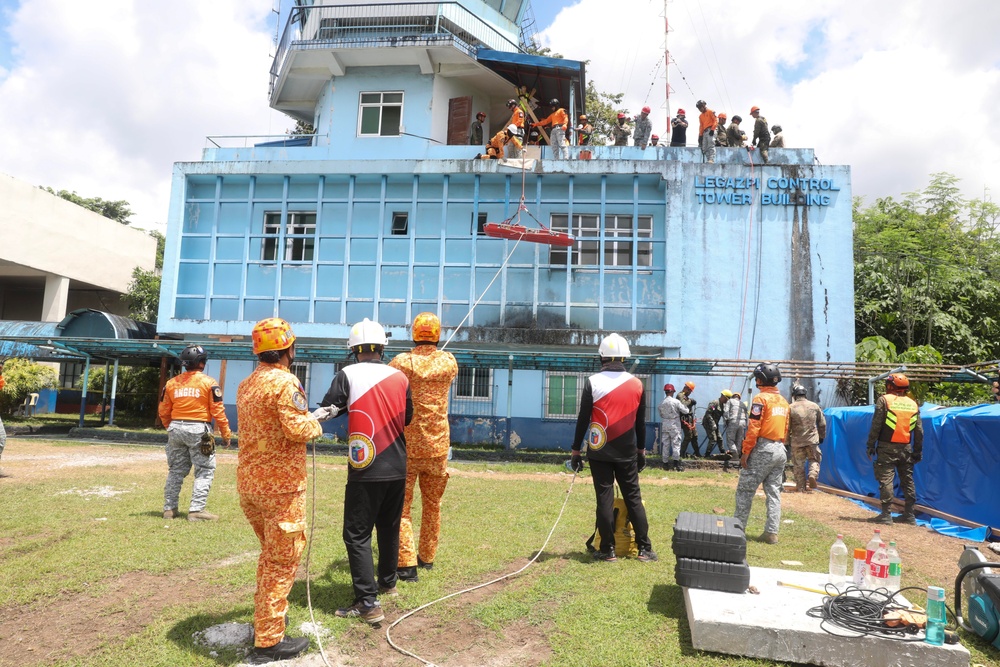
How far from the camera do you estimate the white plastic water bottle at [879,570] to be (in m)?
4.67

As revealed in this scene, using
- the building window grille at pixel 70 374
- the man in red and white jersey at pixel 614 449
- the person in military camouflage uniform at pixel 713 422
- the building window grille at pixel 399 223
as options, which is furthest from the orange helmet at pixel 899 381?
the building window grille at pixel 70 374

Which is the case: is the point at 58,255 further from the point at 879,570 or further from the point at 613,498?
the point at 879,570

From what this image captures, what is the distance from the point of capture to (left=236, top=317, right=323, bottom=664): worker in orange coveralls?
399cm

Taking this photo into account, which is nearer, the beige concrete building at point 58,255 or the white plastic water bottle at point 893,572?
the white plastic water bottle at point 893,572

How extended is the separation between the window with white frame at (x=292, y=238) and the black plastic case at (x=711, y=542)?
16.6 m

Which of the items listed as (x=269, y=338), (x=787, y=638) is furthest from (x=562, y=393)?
(x=269, y=338)

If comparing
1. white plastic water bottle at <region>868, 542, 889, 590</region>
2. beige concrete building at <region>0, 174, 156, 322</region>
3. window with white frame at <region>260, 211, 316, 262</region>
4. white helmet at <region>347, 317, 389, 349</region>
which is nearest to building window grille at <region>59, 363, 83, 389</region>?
beige concrete building at <region>0, 174, 156, 322</region>

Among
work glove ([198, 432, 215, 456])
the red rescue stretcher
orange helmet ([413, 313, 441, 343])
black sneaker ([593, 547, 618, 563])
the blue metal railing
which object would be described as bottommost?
black sneaker ([593, 547, 618, 563])

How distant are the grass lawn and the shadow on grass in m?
0.01

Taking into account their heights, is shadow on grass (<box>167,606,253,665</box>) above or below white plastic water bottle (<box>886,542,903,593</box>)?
below

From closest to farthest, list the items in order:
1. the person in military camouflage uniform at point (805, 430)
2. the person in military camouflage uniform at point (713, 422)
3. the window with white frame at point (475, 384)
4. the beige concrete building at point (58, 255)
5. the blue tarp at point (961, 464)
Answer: the blue tarp at point (961, 464) < the person in military camouflage uniform at point (805, 430) < the person in military camouflage uniform at point (713, 422) < the window with white frame at point (475, 384) < the beige concrete building at point (58, 255)

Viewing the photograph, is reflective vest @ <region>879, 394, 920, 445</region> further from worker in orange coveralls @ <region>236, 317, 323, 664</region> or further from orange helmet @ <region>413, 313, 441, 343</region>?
worker in orange coveralls @ <region>236, 317, 323, 664</region>

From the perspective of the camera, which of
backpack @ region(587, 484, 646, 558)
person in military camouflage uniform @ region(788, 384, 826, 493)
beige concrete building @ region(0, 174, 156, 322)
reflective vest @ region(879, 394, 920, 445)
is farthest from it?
beige concrete building @ region(0, 174, 156, 322)

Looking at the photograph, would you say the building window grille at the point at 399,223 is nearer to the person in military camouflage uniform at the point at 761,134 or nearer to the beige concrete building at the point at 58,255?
the person in military camouflage uniform at the point at 761,134
